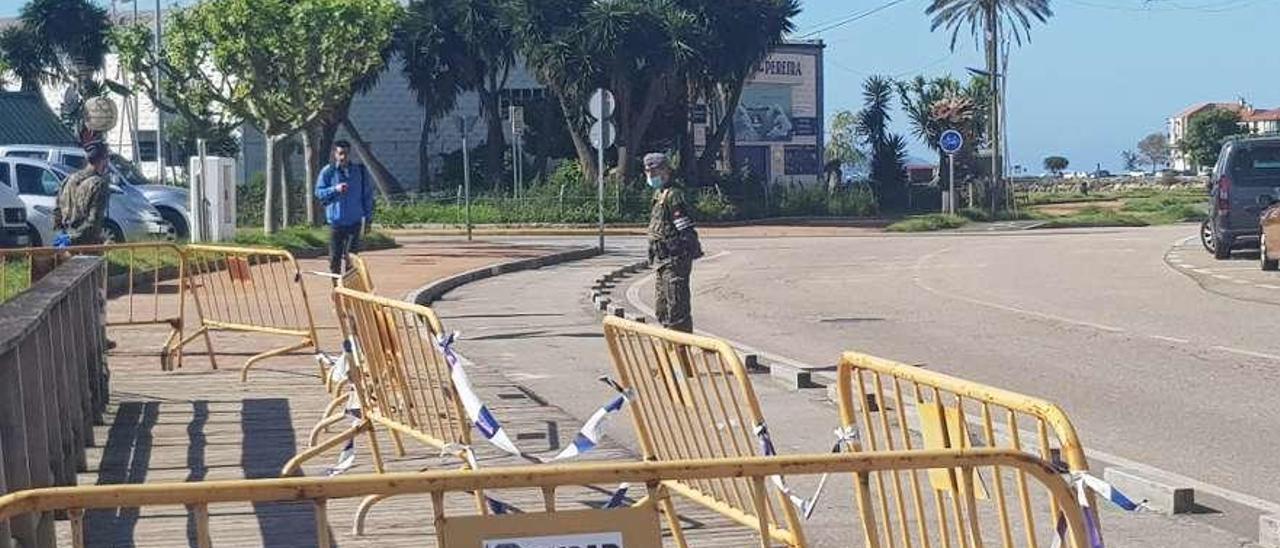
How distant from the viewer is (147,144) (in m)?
75.9

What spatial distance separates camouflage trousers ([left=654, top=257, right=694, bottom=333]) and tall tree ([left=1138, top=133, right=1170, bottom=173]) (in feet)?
496

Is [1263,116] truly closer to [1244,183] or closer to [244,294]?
[1244,183]

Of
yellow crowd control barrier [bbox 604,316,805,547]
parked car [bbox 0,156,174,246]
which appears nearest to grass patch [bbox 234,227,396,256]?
parked car [bbox 0,156,174,246]

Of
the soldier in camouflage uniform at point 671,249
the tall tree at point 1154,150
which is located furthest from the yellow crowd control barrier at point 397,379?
the tall tree at point 1154,150

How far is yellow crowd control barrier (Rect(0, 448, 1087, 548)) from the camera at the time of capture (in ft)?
13.1

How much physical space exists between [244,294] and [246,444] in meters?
4.90

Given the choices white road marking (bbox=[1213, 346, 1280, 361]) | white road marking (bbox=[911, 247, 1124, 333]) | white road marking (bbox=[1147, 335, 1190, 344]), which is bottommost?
white road marking (bbox=[911, 247, 1124, 333])

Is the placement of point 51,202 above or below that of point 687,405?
above

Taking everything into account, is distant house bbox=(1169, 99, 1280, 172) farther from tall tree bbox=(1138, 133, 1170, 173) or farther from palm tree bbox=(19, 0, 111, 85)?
palm tree bbox=(19, 0, 111, 85)

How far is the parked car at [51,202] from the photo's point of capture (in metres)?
28.5

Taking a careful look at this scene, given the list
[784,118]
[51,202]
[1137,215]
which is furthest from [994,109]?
[51,202]

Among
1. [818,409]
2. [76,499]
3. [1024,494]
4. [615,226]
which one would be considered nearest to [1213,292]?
[818,409]

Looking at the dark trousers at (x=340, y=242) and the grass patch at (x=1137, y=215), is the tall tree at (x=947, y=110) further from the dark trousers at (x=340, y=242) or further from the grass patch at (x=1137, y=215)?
the dark trousers at (x=340, y=242)

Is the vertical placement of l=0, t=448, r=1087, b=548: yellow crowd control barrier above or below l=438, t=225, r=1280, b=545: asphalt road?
above
